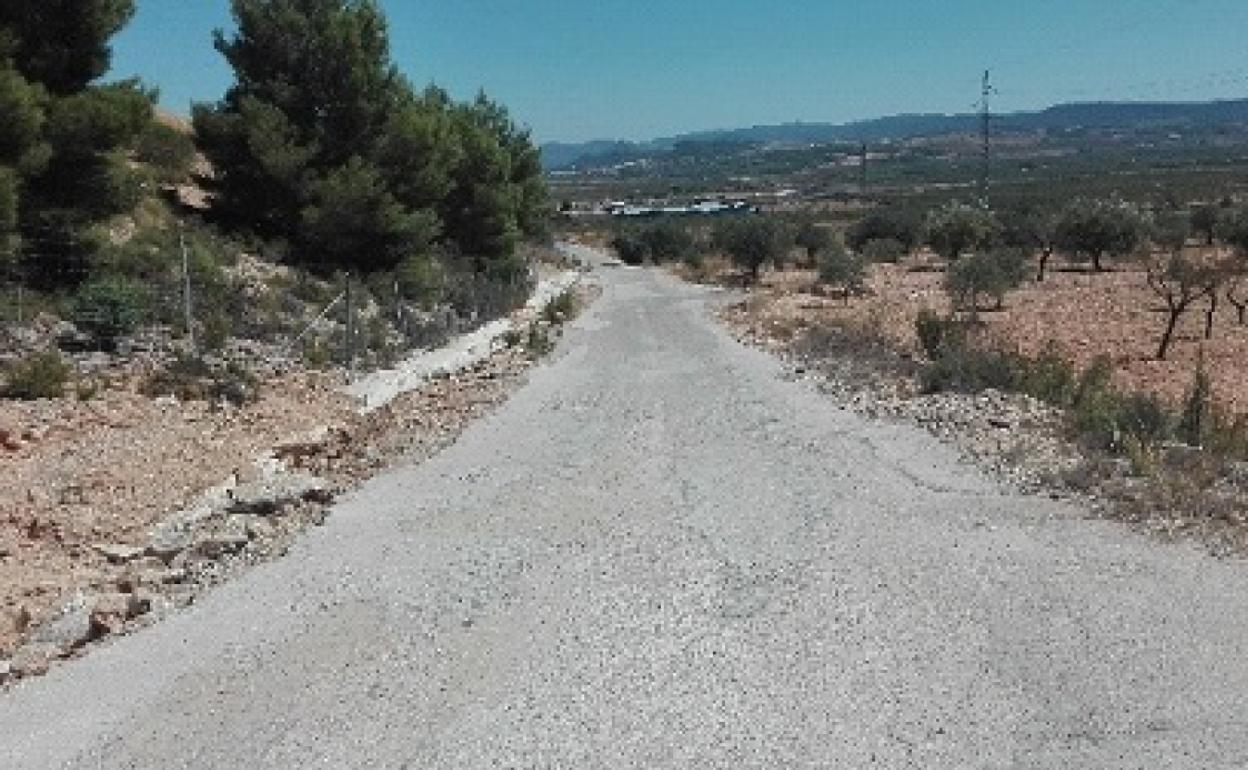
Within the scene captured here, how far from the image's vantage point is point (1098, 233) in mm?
63719

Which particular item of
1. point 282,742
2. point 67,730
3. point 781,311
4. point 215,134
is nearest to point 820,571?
point 282,742

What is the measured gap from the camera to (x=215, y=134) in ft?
104

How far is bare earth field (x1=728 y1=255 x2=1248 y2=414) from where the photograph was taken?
87.9 feet

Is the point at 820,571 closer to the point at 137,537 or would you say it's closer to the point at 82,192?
the point at 137,537

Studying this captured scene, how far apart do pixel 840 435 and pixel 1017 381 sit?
12.5ft

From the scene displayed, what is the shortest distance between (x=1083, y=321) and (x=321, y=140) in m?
22.9

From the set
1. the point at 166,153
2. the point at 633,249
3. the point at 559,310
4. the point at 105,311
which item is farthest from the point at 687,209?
the point at 105,311

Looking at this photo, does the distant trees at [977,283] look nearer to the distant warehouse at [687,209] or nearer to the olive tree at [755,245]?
the olive tree at [755,245]

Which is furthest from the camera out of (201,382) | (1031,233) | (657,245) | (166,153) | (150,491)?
(657,245)

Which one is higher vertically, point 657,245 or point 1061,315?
point 1061,315

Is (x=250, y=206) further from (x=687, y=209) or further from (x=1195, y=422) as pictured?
(x=687, y=209)

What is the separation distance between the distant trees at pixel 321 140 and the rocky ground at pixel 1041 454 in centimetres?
1125

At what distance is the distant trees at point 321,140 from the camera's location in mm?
30984

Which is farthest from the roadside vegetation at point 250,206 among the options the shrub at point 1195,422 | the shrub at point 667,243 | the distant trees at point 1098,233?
the shrub at point 667,243
